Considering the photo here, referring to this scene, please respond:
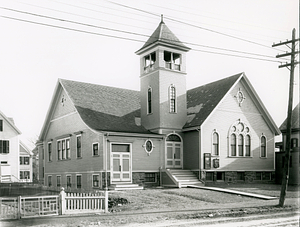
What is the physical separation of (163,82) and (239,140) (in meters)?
8.33

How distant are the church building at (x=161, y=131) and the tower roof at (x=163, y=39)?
0.28 ft

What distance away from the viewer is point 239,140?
1268 inches

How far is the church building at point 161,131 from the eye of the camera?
27.8 meters

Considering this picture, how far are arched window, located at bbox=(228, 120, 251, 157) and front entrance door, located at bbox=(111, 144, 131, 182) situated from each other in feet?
29.3

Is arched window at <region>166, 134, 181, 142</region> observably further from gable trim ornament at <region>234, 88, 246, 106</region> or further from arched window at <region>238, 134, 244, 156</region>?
gable trim ornament at <region>234, 88, 246, 106</region>

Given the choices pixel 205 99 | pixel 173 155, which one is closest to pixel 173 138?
pixel 173 155

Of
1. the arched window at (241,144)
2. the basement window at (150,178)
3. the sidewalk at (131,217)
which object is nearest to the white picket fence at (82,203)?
the sidewalk at (131,217)

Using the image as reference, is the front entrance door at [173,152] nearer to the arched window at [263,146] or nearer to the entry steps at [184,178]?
the entry steps at [184,178]

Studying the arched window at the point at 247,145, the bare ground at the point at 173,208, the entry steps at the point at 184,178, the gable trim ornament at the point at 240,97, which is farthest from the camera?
the arched window at the point at 247,145

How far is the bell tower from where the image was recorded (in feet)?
98.2

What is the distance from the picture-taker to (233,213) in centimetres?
1653

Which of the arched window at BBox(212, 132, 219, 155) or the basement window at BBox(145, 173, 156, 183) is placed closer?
the basement window at BBox(145, 173, 156, 183)

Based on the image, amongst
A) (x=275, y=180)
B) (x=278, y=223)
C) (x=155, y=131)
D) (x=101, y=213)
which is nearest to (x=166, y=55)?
(x=155, y=131)

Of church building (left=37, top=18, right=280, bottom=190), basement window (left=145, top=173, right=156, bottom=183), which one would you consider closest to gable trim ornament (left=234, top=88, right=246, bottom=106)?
church building (left=37, top=18, right=280, bottom=190)
